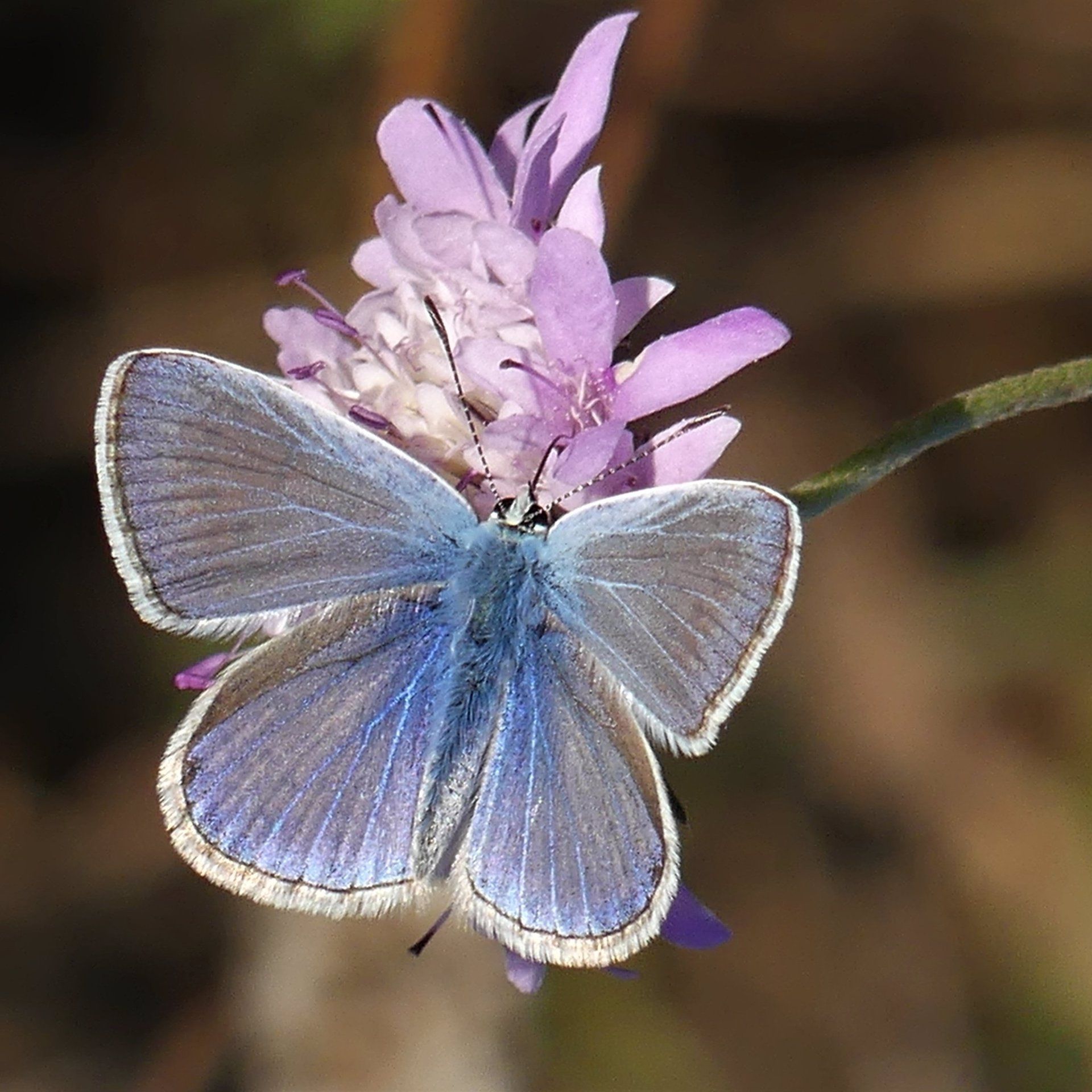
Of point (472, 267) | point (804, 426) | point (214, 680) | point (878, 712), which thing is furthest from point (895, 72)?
point (214, 680)

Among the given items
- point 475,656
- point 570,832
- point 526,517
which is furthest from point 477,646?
point 570,832

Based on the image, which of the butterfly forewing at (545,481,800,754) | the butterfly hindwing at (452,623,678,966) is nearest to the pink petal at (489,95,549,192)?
the butterfly forewing at (545,481,800,754)

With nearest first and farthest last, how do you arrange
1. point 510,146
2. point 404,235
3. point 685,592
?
point 685,592
point 404,235
point 510,146

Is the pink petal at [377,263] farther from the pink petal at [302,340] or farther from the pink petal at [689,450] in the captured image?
the pink petal at [689,450]

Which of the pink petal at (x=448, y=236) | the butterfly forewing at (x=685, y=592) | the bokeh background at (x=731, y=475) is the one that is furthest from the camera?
the bokeh background at (x=731, y=475)

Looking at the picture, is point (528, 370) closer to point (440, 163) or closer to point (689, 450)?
point (689, 450)

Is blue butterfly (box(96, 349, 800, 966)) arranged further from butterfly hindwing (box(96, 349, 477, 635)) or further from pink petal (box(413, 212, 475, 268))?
pink petal (box(413, 212, 475, 268))

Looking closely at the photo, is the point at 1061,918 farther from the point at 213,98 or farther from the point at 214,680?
the point at 213,98

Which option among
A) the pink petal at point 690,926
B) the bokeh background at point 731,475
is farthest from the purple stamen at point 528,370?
the bokeh background at point 731,475
